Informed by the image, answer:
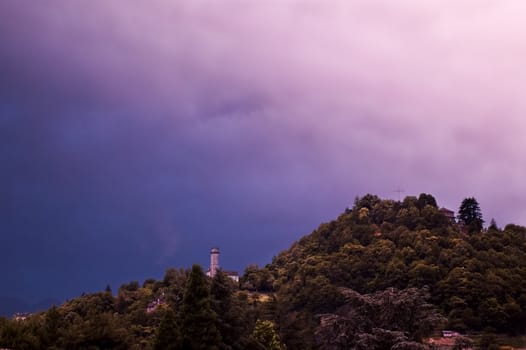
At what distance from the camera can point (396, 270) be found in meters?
80.9

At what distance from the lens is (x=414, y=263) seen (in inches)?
3211

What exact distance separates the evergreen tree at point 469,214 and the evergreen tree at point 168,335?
242 feet

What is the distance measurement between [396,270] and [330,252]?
19.5 meters

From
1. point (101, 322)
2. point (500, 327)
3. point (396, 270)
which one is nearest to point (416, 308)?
point (101, 322)

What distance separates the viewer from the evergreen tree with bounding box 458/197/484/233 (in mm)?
97500

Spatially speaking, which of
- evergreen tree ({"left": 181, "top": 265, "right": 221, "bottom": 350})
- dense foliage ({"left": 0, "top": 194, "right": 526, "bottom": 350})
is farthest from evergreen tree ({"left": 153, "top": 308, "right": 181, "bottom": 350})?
evergreen tree ({"left": 181, "top": 265, "right": 221, "bottom": 350})

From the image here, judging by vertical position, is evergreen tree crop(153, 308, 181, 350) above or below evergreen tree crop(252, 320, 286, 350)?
below

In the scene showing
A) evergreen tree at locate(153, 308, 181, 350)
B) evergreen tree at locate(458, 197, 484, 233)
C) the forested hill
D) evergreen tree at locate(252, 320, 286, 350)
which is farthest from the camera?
evergreen tree at locate(458, 197, 484, 233)

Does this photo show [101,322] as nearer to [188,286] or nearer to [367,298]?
[188,286]

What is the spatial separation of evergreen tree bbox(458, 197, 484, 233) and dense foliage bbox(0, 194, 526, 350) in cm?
25

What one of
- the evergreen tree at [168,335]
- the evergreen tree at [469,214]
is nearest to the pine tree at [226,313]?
the evergreen tree at [168,335]

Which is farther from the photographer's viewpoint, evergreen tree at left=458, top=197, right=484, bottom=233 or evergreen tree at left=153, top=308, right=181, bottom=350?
evergreen tree at left=458, top=197, right=484, bottom=233

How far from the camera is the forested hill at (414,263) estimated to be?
7169 cm

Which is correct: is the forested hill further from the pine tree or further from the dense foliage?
the pine tree
